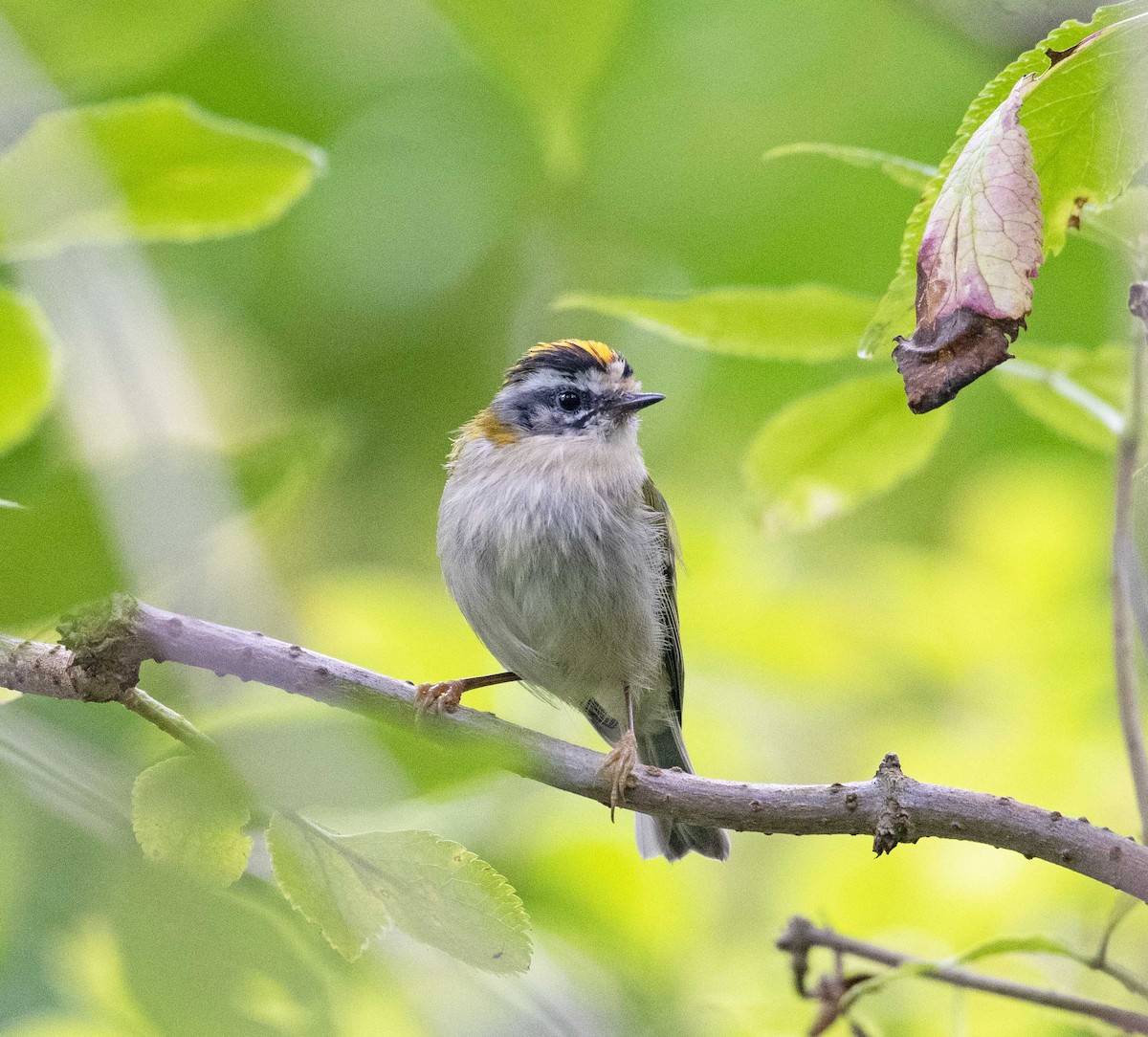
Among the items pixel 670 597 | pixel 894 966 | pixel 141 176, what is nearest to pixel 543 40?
pixel 141 176

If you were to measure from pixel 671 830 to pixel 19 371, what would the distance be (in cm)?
199

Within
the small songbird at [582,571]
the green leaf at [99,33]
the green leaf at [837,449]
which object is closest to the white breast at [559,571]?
the small songbird at [582,571]

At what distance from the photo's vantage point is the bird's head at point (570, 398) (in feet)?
11.9

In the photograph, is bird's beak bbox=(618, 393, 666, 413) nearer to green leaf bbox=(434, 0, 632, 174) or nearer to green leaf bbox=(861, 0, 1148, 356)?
green leaf bbox=(434, 0, 632, 174)

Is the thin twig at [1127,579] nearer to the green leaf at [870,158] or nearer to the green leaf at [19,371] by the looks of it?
the green leaf at [870,158]

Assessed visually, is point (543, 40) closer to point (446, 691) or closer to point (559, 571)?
point (446, 691)

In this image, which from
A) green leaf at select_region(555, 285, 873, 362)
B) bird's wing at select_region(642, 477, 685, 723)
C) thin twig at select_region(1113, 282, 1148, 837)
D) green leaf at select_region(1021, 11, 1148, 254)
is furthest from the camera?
bird's wing at select_region(642, 477, 685, 723)

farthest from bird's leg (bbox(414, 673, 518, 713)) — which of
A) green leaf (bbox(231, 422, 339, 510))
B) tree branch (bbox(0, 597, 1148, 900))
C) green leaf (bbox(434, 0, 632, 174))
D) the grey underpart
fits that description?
green leaf (bbox(231, 422, 339, 510))

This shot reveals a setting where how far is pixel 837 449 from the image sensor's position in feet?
7.28

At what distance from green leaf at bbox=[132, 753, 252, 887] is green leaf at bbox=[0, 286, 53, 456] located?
0.58m

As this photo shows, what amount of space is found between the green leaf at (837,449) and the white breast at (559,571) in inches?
36.7

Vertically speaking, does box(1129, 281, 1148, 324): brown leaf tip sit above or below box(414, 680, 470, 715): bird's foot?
below

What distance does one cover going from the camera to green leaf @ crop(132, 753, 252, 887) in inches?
40.3

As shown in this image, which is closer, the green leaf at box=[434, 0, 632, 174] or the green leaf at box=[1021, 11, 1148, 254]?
the green leaf at box=[1021, 11, 1148, 254]
